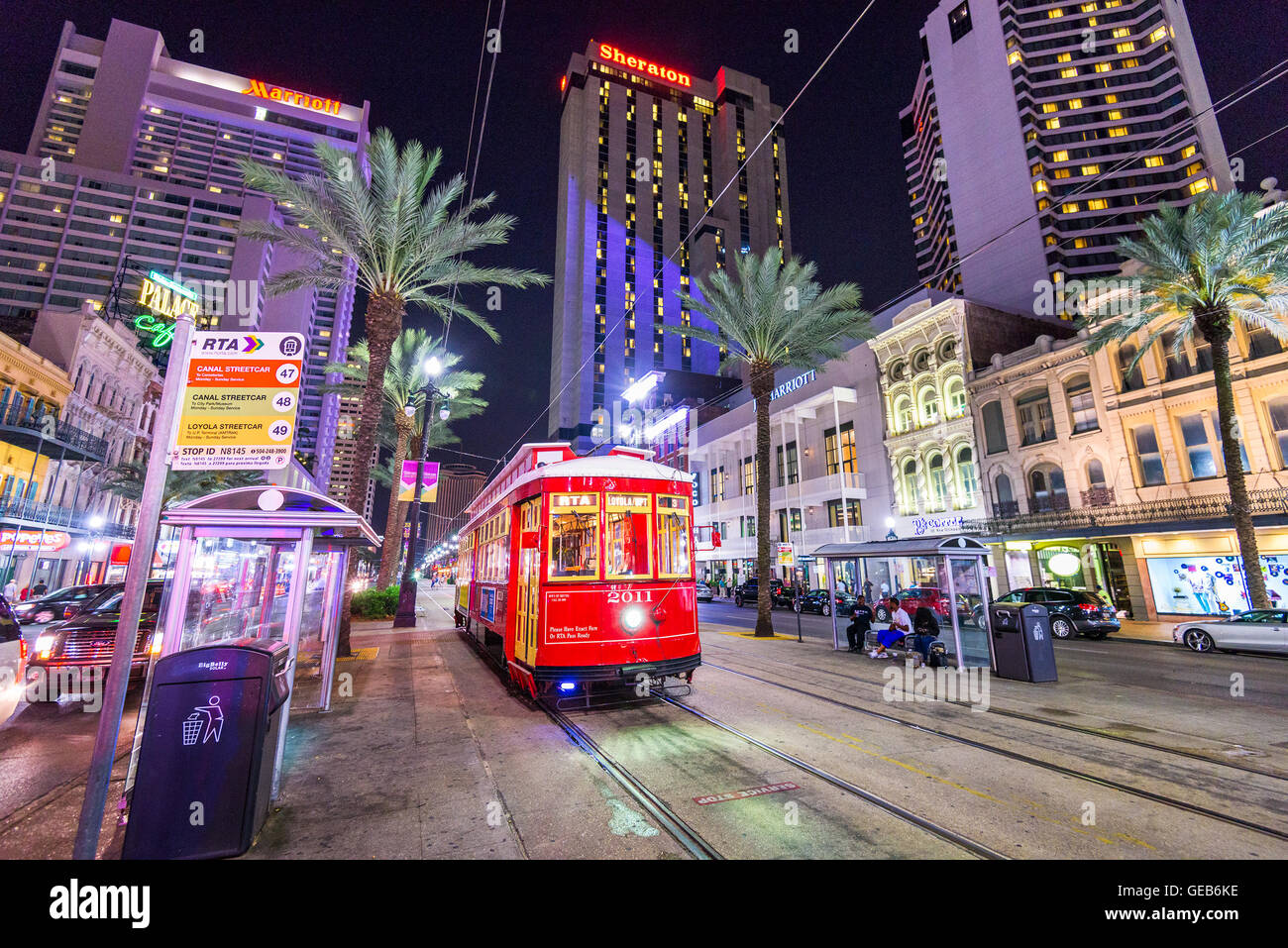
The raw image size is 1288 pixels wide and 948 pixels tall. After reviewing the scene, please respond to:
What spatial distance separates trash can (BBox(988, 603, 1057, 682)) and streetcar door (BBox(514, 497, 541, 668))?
9.77m

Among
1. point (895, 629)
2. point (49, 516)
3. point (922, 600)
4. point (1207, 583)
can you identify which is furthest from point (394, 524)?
point (1207, 583)

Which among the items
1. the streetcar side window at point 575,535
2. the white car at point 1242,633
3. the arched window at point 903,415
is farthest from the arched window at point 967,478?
the streetcar side window at point 575,535

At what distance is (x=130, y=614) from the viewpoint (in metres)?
3.90

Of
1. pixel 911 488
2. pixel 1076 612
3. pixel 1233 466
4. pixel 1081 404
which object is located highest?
pixel 1081 404

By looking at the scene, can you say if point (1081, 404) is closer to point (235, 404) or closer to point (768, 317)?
point (768, 317)

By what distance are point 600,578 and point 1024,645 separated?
29.5 ft

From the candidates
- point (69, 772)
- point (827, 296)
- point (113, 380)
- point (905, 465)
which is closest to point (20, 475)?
point (113, 380)

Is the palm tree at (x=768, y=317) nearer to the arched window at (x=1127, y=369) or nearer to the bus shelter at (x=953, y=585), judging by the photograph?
the bus shelter at (x=953, y=585)

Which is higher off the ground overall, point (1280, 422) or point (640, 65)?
point (640, 65)

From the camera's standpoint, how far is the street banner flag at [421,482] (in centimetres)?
2028

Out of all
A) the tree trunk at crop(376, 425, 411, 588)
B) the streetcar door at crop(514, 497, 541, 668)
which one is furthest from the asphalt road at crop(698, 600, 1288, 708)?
the tree trunk at crop(376, 425, 411, 588)

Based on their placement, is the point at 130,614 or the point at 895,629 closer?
the point at 130,614

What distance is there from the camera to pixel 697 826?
455 centimetres

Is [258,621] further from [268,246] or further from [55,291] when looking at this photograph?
[268,246]
